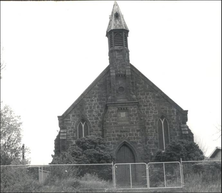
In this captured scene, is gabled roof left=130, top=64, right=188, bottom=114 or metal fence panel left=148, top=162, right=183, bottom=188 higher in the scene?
gabled roof left=130, top=64, right=188, bottom=114

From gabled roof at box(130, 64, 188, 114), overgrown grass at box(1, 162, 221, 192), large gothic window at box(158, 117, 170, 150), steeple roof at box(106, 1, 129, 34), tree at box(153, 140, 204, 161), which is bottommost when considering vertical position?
overgrown grass at box(1, 162, 221, 192)

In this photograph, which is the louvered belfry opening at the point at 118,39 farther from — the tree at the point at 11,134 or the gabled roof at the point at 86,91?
the tree at the point at 11,134

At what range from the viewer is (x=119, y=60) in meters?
32.4

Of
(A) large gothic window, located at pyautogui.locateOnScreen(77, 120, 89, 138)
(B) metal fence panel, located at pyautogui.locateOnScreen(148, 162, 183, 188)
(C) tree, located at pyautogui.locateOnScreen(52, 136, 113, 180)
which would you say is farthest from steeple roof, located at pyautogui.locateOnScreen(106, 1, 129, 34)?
(B) metal fence panel, located at pyautogui.locateOnScreen(148, 162, 183, 188)

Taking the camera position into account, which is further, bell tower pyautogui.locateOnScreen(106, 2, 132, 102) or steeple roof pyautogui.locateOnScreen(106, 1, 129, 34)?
steeple roof pyautogui.locateOnScreen(106, 1, 129, 34)

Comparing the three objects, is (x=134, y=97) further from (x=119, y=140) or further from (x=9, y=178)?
(x=9, y=178)

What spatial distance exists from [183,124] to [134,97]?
4457mm

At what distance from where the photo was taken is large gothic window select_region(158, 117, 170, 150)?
31.3 meters

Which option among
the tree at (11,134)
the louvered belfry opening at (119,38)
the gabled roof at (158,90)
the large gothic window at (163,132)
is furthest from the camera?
the tree at (11,134)

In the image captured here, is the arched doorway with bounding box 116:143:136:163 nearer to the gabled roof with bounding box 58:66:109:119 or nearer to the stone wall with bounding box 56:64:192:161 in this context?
the stone wall with bounding box 56:64:192:161

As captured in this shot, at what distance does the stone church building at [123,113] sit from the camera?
30.3 m

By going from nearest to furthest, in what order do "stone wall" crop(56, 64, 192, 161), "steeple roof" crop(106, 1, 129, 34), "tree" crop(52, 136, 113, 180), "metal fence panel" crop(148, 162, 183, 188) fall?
"metal fence panel" crop(148, 162, 183, 188) < "tree" crop(52, 136, 113, 180) < "stone wall" crop(56, 64, 192, 161) < "steeple roof" crop(106, 1, 129, 34)

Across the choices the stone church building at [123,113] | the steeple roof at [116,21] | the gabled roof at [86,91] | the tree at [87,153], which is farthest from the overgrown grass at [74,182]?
the steeple roof at [116,21]

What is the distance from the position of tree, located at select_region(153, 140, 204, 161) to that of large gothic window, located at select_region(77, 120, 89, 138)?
6384 millimetres
